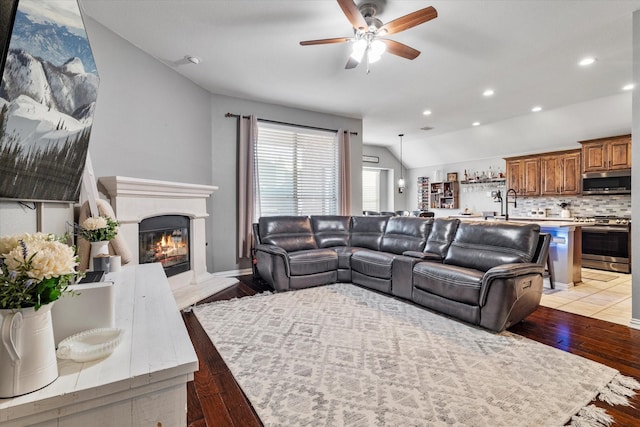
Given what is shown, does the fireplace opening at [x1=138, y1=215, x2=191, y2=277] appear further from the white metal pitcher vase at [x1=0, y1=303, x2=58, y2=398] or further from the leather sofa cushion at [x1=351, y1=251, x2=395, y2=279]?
the white metal pitcher vase at [x1=0, y1=303, x2=58, y2=398]

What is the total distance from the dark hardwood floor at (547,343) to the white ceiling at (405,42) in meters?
2.93

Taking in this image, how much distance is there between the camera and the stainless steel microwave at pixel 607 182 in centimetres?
528

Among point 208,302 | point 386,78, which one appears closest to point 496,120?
point 386,78

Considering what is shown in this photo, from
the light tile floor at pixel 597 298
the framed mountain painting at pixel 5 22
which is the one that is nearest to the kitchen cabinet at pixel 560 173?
the light tile floor at pixel 597 298

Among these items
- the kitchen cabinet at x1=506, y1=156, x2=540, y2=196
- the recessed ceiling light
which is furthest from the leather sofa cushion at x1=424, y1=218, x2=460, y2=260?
the kitchen cabinet at x1=506, y1=156, x2=540, y2=196

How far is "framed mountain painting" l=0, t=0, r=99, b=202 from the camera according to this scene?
3.70ft

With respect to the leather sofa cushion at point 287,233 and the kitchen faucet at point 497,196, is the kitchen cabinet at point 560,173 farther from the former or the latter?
the leather sofa cushion at point 287,233

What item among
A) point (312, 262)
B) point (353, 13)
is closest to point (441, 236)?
point (312, 262)

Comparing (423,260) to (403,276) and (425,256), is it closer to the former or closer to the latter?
(425,256)

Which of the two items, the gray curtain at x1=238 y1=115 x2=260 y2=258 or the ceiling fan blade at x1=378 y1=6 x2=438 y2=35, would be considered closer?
the ceiling fan blade at x1=378 y1=6 x2=438 y2=35

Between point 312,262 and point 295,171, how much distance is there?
6.68ft

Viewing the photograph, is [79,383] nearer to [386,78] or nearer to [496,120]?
[386,78]

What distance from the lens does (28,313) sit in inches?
30.2

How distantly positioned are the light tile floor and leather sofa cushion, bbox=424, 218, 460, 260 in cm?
133
